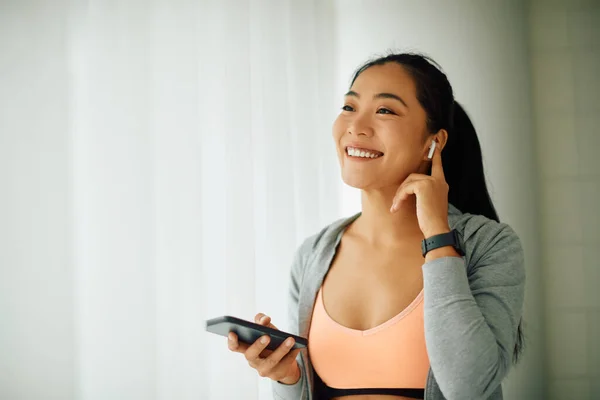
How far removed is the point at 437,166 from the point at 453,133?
0.14 metres

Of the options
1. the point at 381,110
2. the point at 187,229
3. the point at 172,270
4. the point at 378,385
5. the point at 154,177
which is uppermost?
the point at 381,110

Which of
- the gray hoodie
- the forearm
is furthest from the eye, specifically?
the forearm

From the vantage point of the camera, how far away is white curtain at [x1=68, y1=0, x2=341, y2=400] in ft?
4.18

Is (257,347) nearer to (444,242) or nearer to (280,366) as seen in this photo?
(280,366)

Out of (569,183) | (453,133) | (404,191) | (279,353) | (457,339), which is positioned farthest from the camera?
(569,183)

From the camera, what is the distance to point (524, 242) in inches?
68.8

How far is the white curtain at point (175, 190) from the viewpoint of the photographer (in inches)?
50.2

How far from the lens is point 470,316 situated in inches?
38.0

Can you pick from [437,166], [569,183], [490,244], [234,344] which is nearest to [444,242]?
[490,244]

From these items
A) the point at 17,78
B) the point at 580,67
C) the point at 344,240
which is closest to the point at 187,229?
the point at 344,240

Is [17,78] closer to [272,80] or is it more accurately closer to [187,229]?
[187,229]


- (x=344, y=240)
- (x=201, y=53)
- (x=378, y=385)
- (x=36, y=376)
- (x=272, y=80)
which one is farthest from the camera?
(x=272, y=80)

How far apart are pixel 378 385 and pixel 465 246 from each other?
0.34 m

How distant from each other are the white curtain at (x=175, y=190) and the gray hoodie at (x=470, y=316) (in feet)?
1.08
